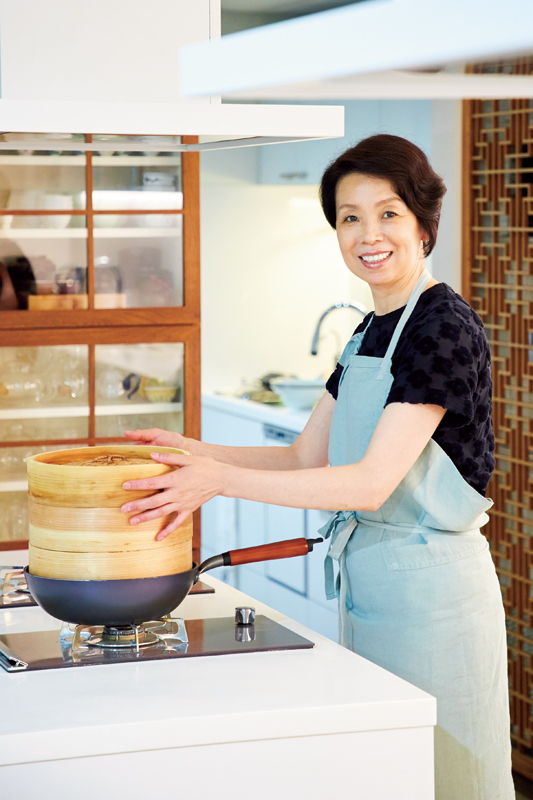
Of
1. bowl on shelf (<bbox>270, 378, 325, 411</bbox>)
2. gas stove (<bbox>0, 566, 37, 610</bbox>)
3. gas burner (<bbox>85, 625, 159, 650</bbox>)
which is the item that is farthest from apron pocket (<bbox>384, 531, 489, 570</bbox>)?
bowl on shelf (<bbox>270, 378, 325, 411</bbox>)

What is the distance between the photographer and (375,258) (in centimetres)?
174

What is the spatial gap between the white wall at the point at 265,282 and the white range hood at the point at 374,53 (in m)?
4.79

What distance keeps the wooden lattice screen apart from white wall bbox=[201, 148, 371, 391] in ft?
7.08

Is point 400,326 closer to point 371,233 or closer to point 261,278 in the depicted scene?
point 371,233

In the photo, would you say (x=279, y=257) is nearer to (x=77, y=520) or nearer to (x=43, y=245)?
(x=43, y=245)

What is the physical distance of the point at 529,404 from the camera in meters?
3.09

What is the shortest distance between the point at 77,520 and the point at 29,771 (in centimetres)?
35

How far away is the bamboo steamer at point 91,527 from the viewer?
53.6 inches

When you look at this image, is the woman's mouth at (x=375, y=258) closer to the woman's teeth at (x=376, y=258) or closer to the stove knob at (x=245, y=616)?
the woman's teeth at (x=376, y=258)

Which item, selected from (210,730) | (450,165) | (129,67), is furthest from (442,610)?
(450,165)

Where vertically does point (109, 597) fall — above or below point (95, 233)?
below

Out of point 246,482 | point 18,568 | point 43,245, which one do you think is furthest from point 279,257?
point 246,482

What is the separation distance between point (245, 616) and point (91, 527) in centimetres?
36

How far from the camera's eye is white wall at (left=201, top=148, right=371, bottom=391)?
18.0 feet
